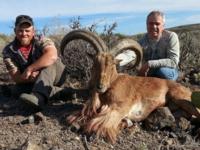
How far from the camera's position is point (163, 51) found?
1084cm

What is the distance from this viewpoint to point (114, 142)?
8664 millimetres

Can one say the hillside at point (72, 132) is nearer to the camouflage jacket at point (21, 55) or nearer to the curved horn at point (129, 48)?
the camouflage jacket at point (21, 55)

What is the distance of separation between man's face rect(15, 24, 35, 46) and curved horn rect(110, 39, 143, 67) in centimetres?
179

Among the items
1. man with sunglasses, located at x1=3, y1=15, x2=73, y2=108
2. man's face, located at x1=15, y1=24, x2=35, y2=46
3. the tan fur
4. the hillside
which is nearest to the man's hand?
the tan fur

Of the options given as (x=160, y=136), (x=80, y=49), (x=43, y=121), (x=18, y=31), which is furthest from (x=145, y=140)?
(x=80, y=49)

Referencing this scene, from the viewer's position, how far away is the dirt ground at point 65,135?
842 centimetres

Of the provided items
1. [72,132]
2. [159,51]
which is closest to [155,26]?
[159,51]

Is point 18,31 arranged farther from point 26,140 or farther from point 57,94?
point 26,140

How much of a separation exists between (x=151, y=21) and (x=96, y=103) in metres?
2.38

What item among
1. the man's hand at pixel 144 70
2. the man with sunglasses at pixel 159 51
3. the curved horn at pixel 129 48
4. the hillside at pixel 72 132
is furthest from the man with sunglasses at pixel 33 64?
the man with sunglasses at pixel 159 51

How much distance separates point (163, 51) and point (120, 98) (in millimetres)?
1915

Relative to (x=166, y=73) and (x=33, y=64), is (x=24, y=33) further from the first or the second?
(x=166, y=73)

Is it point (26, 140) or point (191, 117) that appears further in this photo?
point (191, 117)

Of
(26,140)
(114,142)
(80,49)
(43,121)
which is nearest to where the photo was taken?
(26,140)
